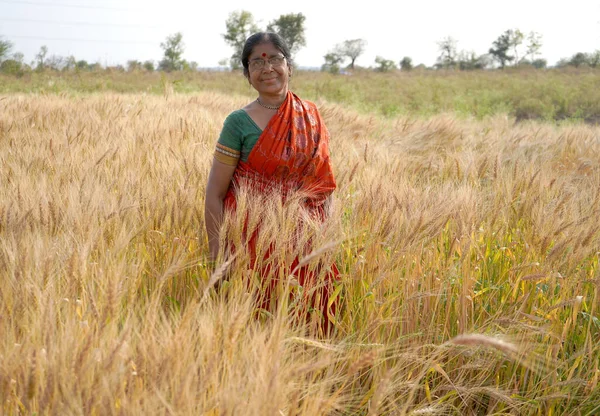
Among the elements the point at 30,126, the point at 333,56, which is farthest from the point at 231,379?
the point at 333,56

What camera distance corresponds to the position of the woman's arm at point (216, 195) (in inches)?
69.9

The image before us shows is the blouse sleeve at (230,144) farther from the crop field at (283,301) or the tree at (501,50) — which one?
the tree at (501,50)

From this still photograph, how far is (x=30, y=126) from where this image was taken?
3717mm

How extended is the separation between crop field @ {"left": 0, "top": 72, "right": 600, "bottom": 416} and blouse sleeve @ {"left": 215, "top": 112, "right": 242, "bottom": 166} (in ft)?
0.80

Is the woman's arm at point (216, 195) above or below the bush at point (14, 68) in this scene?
below

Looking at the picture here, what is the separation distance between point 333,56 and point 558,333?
57492 mm

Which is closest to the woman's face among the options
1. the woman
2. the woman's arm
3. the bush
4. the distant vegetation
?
the woman

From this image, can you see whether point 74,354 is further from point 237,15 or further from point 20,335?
point 237,15

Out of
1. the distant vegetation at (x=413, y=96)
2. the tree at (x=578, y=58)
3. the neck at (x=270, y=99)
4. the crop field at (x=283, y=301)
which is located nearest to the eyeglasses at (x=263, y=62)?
the neck at (x=270, y=99)

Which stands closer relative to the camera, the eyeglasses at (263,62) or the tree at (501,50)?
the eyeglasses at (263,62)

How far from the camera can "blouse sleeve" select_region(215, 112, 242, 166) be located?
1934 millimetres

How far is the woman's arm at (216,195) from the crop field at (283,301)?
3.0 inches

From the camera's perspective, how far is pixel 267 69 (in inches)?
78.1

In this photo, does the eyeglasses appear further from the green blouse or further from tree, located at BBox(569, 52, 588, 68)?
tree, located at BBox(569, 52, 588, 68)
